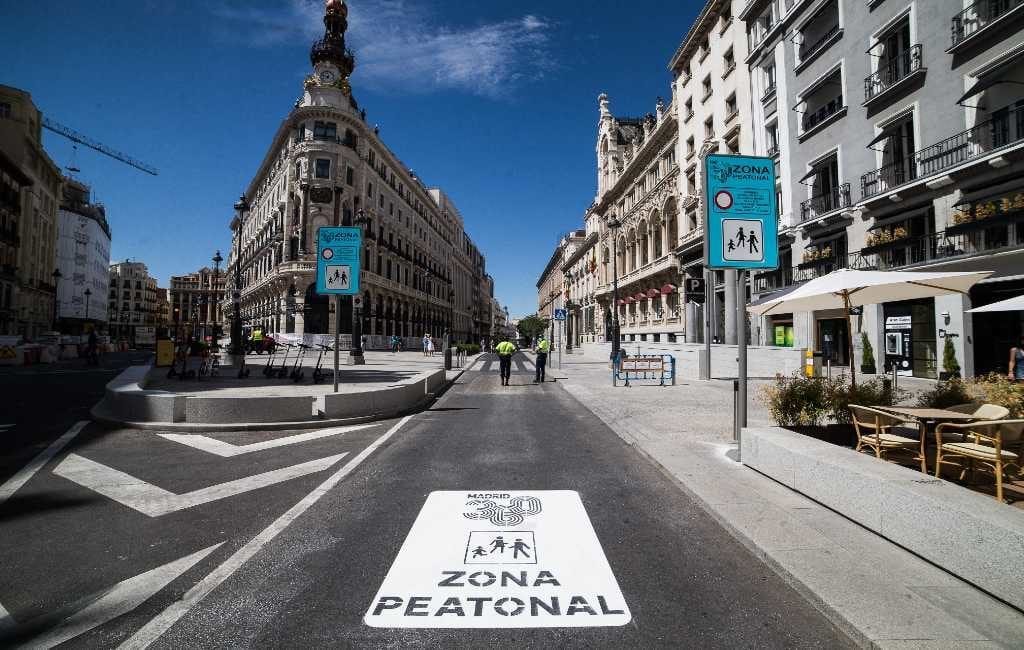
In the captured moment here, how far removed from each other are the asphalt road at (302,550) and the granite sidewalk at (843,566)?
146mm

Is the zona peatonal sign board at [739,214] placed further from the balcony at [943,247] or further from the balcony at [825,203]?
the balcony at [825,203]

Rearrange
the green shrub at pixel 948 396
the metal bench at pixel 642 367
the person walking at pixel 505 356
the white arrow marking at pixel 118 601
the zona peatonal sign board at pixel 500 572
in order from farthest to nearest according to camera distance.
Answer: the person walking at pixel 505 356 < the metal bench at pixel 642 367 < the green shrub at pixel 948 396 < the zona peatonal sign board at pixel 500 572 < the white arrow marking at pixel 118 601

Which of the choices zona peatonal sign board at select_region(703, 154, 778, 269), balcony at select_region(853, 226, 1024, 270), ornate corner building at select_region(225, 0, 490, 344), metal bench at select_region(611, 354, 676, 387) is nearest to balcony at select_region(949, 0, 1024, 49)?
balcony at select_region(853, 226, 1024, 270)

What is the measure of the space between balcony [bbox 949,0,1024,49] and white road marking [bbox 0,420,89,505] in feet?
80.2

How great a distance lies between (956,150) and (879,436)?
16.6 metres

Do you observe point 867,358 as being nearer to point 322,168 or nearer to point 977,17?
point 977,17

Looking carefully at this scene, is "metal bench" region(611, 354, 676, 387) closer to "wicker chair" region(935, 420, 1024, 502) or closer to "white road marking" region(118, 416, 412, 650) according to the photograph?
"wicker chair" region(935, 420, 1024, 502)

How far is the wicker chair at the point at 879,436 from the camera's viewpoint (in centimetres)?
462

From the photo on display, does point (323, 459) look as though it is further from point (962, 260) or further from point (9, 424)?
point (962, 260)

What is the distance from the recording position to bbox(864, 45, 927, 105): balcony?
16.3 m

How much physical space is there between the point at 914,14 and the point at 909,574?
2228 centimetres

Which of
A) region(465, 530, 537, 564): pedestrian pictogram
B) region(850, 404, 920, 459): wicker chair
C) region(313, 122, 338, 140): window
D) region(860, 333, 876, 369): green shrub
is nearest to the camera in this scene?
region(465, 530, 537, 564): pedestrian pictogram

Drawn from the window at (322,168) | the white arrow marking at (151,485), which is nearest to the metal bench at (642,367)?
the white arrow marking at (151,485)

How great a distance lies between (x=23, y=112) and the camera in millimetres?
47562
